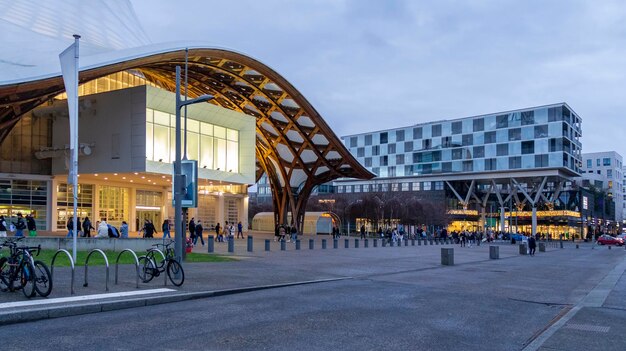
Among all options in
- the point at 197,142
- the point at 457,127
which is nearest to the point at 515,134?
the point at 457,127

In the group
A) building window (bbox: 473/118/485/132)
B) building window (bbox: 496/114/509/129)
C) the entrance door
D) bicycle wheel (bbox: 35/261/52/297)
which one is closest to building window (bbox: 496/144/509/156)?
building window (bbox: 496/114/509/129)

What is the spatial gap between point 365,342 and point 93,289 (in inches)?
294

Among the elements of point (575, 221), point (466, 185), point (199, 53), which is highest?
point (199, 53)

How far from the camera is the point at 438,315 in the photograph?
11453mm

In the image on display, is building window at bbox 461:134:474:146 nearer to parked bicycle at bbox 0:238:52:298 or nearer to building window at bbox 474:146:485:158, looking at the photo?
building window at bbox 474:146:485:158

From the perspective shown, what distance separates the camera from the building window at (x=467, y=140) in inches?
3546

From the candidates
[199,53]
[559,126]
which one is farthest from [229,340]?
[559,126]

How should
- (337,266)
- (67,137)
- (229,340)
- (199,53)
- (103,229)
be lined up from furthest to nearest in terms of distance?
(67,137)
(199,53)
(103,229)
(337,266)
(229,340)

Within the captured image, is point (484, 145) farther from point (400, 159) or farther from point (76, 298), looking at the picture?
point (76, 298)

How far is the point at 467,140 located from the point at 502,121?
246 inches

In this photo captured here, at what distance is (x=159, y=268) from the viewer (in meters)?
15.6

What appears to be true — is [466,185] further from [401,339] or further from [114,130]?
[401,339]

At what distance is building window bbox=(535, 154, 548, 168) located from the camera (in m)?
81.6

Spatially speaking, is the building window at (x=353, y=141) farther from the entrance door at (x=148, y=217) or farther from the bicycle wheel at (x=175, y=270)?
the bicycle wheel at (x=175, y=270)
